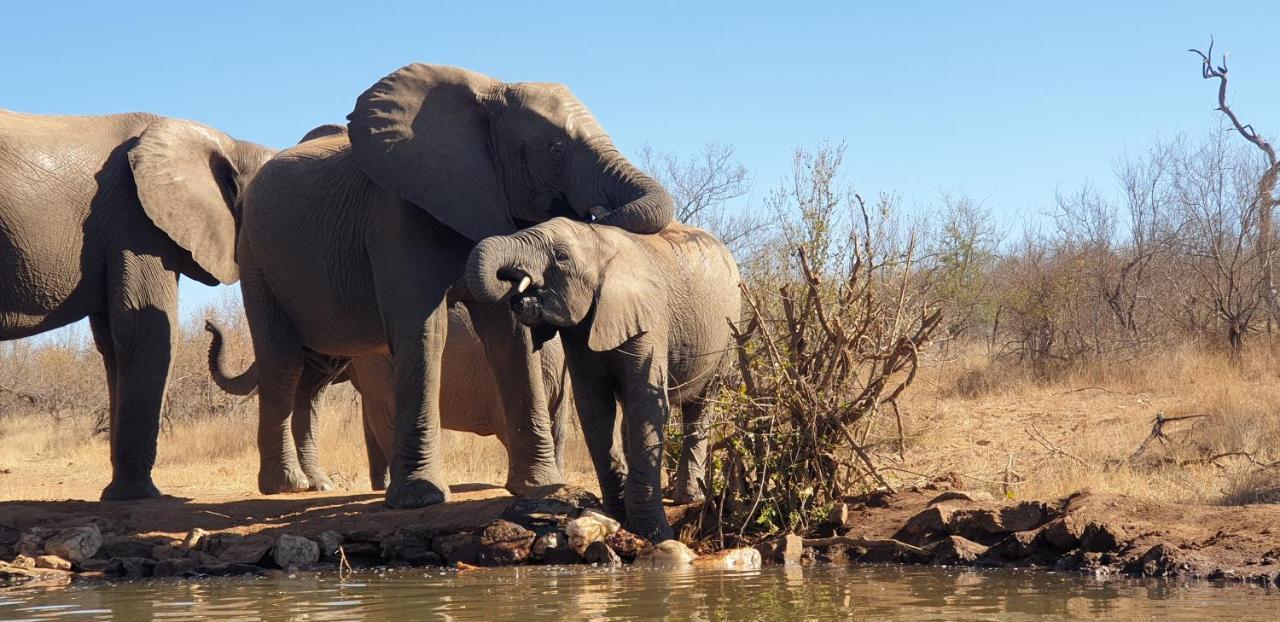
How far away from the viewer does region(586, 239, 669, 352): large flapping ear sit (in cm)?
779

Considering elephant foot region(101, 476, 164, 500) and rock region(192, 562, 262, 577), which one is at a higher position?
elephant foot region(101, 476, 164, 500)

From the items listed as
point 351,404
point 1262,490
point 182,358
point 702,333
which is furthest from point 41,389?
point 1262,490

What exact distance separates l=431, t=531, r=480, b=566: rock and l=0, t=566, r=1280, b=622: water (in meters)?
0.29

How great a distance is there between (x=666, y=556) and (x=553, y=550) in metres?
0.69

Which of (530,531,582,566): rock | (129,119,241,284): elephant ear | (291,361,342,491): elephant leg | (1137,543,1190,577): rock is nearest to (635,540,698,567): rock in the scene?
(530,531,582,566): rock

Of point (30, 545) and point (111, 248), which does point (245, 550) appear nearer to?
point (30, 545)

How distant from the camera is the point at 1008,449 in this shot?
12.2m

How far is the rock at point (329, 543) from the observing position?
8.70 metres

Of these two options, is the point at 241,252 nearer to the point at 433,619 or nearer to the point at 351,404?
the point at 433,619

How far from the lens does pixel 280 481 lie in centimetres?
1102

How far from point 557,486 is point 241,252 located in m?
3.01

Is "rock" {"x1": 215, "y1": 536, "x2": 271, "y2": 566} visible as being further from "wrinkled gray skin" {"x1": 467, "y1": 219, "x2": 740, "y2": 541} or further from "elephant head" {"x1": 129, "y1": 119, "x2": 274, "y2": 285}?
"elephant head" {"x1": 129, "y1": 119, "x2": 274, "y2": 285}

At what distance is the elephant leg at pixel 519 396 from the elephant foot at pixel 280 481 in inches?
84.7

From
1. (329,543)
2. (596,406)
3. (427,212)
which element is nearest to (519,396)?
(427,212)
